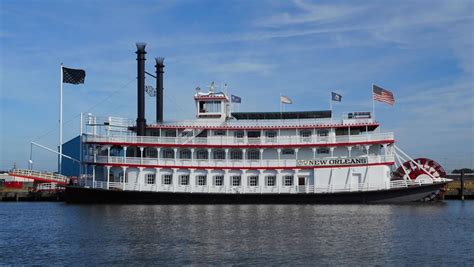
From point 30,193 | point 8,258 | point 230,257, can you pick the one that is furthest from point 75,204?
point 230,257

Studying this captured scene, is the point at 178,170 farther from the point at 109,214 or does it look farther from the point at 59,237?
the point at 59,237

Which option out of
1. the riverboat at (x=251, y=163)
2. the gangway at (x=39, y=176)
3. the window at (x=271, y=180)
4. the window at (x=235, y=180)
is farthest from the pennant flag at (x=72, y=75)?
the window at (x=271, y=180)

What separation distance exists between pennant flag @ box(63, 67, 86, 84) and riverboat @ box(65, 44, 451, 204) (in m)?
3.61

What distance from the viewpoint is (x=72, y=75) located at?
4622 cm

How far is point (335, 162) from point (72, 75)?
2125 cm

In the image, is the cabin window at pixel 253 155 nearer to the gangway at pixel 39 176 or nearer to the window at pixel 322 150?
the window at pixel 322 150

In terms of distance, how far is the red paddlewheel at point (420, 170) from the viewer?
45.2 meters

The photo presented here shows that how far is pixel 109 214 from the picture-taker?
3669 centimetres

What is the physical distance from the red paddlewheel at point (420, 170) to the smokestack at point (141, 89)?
20251mm

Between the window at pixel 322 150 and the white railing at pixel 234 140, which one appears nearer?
the white railing at pixel 234 140

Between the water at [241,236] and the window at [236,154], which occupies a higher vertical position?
the window at [236,154]

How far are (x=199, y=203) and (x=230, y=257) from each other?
21.8 m

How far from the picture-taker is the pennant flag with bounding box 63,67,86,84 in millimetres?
46088

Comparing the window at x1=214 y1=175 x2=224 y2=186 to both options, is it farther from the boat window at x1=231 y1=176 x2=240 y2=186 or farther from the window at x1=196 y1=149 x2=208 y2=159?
the window at x1=196 y1=149 x2=208 y2=159
